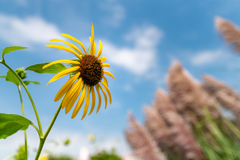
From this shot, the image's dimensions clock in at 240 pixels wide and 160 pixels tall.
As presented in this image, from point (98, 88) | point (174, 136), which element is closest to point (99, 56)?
point (98, 88)

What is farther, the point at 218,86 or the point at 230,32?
the point at 218,86

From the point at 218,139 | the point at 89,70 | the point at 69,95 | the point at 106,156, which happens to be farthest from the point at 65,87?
the point at 106,156

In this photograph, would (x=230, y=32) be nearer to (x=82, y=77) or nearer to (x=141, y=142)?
(x=141, y=142)

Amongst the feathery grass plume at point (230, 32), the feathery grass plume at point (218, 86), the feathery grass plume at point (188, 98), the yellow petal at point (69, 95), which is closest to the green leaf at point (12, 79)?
the yellow petal at point (69, 95)

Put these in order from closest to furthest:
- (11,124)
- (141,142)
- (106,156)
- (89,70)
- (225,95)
A: (11,124), (89,70), (141,142), (225,95), (106,156)

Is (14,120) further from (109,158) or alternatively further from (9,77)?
(109,158)

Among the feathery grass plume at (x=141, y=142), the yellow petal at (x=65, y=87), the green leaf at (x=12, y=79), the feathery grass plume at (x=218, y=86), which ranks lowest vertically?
the yellow petal at (x=65, y=87)

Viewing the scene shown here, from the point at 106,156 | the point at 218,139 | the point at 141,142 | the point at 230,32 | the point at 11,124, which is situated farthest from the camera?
the point at 106,156

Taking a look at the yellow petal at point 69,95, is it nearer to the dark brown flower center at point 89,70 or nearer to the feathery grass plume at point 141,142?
the dark brown flower center at point 89,70
